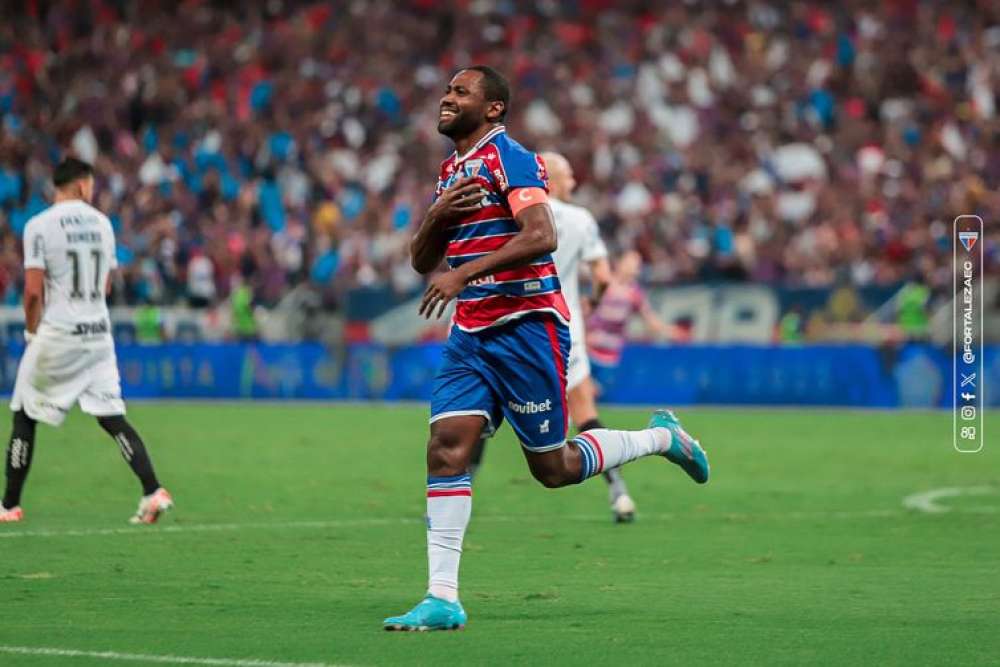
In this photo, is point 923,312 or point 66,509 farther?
point 923,312

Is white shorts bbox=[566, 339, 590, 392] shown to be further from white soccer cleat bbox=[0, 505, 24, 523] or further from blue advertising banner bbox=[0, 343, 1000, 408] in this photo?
blue advertising banner bbox=[0, 343, 1000, 408]

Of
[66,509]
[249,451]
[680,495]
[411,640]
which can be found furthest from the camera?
[249,451]

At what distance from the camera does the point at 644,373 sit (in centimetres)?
2664

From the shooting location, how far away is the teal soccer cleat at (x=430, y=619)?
699cm

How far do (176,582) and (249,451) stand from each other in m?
9.73

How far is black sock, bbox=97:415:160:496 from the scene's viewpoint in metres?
11.3

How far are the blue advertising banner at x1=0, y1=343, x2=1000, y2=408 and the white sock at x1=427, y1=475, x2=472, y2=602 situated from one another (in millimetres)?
19073

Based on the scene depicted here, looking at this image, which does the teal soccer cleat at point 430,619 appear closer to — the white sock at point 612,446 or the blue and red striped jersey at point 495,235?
the white sock at point 612,446

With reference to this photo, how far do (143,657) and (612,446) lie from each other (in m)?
2.67

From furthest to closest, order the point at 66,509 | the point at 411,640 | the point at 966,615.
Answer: the point at 66,509 → the point at 966,615 → the point at 411,640

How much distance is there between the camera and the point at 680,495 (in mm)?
14086

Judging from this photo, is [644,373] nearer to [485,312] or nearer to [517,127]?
[517,127]

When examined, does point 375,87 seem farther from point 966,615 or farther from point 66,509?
point 966,615

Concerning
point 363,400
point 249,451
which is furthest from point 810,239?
point 249,451
